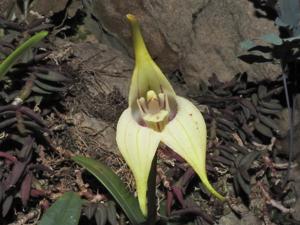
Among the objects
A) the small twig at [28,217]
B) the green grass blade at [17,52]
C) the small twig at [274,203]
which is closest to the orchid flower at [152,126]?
the green grass blade at [17,52]

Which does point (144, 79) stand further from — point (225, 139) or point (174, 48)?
point (174, 48)

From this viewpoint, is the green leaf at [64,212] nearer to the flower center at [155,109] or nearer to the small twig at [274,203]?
the flower center at [155,109]

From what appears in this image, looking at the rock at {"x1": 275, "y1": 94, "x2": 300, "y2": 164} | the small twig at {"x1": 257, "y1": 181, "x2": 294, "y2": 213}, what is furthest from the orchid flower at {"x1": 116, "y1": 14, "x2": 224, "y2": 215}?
the rock at {"x1": 275, "y1": 94, "x2": 300, "y2": 164}

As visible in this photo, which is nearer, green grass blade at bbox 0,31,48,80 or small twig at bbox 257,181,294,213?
green grass blade at bbox 0,31,48,80

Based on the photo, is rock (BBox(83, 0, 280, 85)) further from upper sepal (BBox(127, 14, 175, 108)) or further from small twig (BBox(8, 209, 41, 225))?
upper sepal (BBox(127, 14, 175, 108))

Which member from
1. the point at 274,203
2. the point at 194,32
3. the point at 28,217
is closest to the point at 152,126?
the point at 28,217

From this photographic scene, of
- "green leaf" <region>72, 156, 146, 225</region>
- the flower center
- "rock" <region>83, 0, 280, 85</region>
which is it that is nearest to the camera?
the flower center

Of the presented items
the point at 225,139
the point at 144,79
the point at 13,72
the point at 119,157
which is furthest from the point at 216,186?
the point at 144,79
